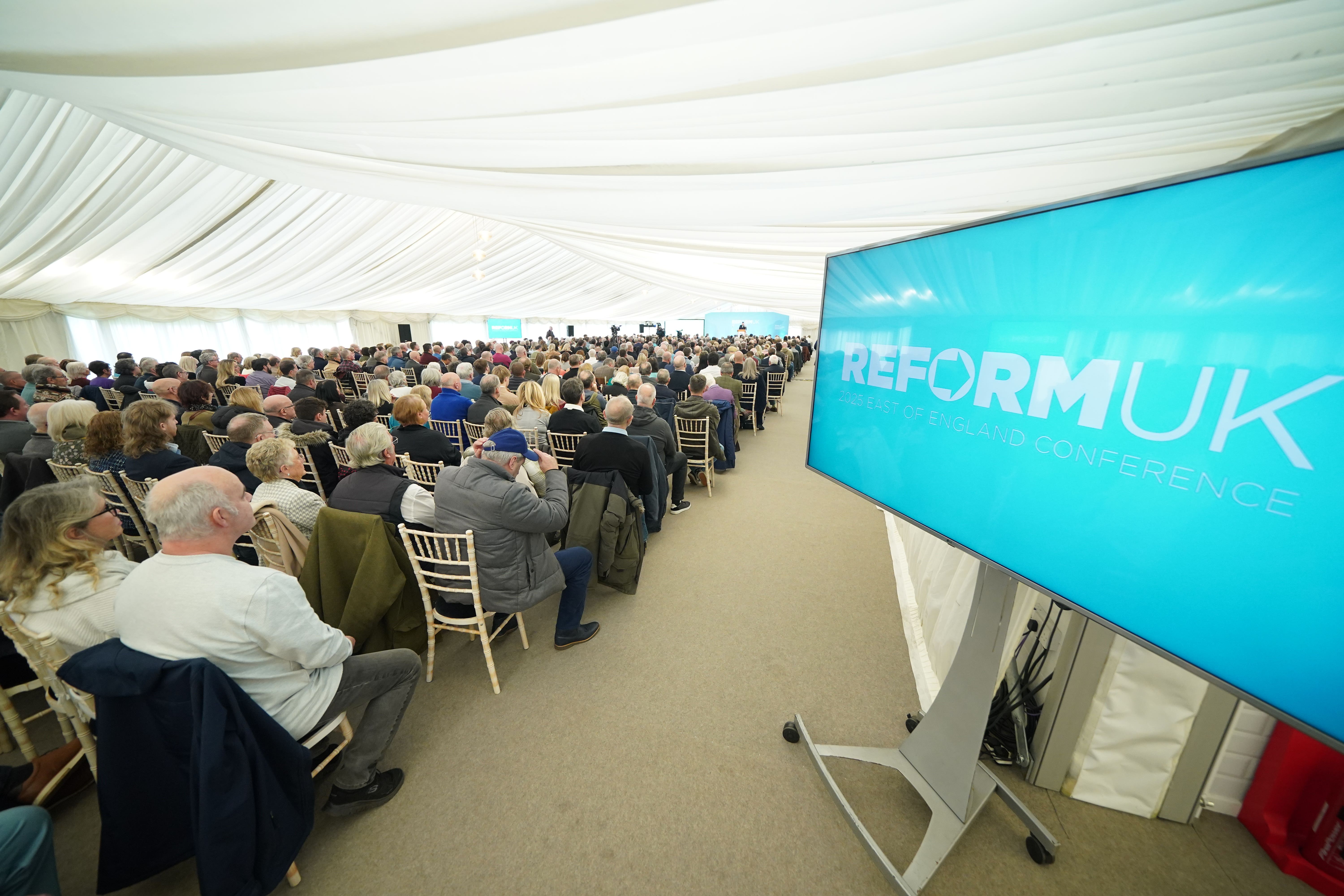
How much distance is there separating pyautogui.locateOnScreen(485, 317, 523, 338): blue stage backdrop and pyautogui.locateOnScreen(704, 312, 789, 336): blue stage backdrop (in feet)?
32.2

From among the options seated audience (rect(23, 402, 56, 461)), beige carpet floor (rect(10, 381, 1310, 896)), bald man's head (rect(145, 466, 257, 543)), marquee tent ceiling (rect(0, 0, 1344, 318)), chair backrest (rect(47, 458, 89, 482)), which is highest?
marquee tent ceiling (rect(0, 0, 1344, 318))

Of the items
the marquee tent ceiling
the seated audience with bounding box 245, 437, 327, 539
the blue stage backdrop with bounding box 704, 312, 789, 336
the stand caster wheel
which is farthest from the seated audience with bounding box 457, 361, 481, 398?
the blue stage backdrop with bounding box 704, 312, 789, 336

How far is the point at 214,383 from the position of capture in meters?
6.22

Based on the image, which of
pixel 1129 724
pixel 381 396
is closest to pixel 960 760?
pixel 1129 724

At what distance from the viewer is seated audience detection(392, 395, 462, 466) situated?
3189 mm

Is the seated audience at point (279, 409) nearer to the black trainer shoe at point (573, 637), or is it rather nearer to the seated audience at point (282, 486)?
the seated audience at point (282, 486)

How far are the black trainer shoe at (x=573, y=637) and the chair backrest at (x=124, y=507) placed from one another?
2716 millimetres

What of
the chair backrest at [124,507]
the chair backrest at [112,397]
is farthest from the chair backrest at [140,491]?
the chair backrest at [112,397]

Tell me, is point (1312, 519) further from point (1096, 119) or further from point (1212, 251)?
point (1096, 119)

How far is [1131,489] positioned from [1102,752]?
1.50 meters

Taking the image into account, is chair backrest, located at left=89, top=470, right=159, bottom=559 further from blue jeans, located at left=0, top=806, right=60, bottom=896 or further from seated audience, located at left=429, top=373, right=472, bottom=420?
blue jeans, located at left=0, top=806, right=60, bottom=896

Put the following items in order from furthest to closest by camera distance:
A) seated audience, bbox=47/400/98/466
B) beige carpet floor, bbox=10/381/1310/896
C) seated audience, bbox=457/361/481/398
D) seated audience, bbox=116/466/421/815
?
seated audience, bbox=457/361/481/398
seated audience, bbox=47/400/98/466
beige carpet floor, bbox=10/381/1310/896
seated audience, bbox=116/466/421/815

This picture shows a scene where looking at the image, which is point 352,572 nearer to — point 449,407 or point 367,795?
point 367,795

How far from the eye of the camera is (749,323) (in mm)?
26281
